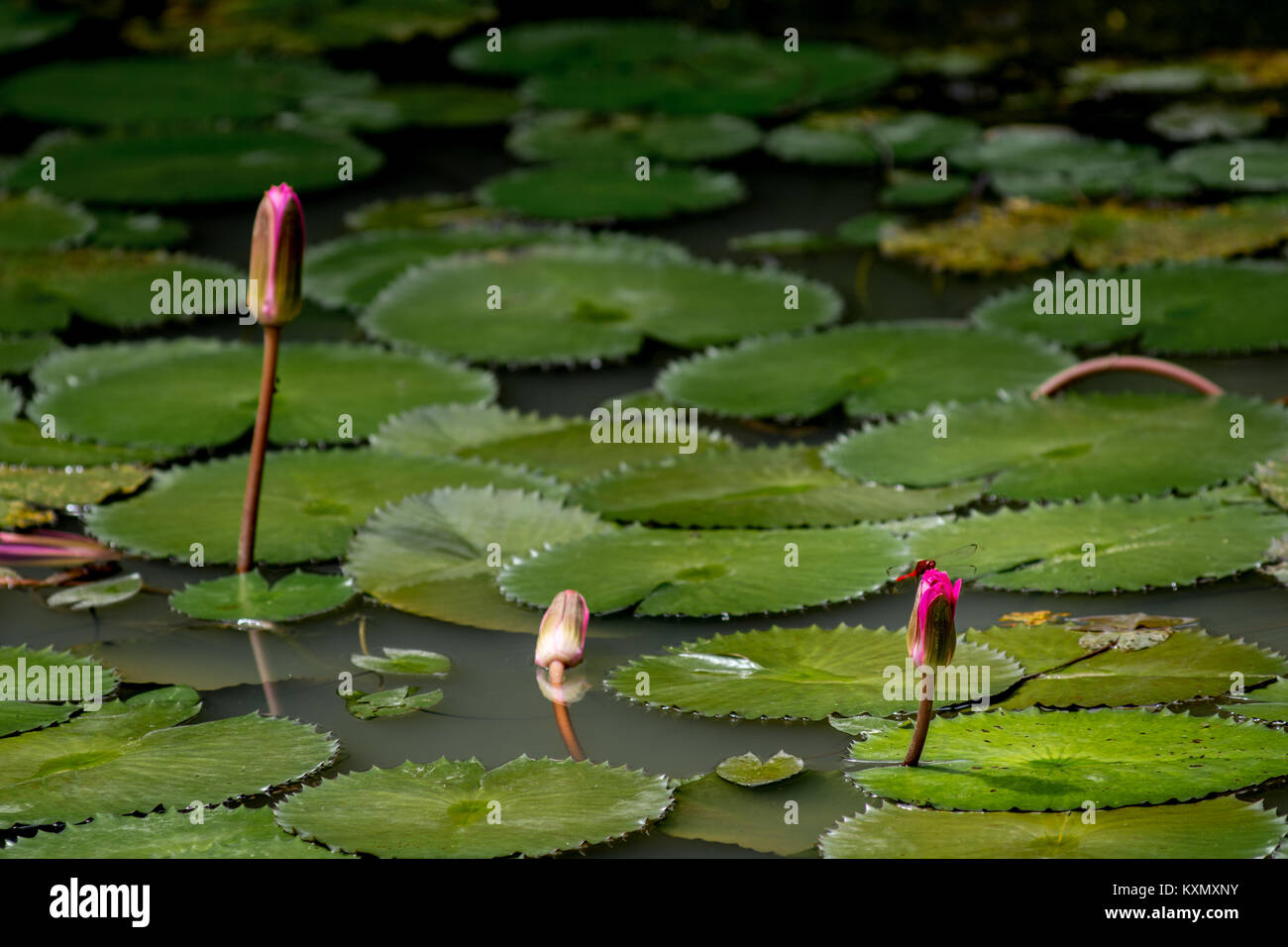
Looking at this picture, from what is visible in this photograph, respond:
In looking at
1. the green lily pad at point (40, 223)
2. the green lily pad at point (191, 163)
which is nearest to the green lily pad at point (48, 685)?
the green lily pad at point (40, 223)

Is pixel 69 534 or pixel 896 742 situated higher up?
pixel 69 534

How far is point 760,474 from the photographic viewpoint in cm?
259

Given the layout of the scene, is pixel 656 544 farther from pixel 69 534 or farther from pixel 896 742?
pixel 69 534

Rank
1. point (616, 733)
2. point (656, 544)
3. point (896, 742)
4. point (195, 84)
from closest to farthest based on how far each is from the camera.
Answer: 1. point (896, 742)
2. point (616, 733)
3. point (656, 544)
4. point (195, 84)

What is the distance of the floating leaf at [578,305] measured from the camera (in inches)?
128

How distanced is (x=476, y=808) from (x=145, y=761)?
403 mm

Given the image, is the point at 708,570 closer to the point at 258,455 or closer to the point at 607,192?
the point at 258,455

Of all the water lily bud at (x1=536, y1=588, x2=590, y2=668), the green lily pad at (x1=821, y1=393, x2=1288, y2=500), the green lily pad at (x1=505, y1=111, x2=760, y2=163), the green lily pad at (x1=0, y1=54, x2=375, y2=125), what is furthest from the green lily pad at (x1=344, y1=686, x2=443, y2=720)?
the green lily pad at (x1=0, y1=54, x2=375, y2=125)

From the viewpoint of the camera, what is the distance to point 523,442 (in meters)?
2.78

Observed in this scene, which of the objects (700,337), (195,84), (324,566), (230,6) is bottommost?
(324,566)

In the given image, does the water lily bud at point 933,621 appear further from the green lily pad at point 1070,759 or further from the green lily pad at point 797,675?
the green lily pad at point 797,675

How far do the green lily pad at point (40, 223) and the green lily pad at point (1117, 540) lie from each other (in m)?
2.52

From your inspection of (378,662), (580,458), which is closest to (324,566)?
(378,662)
